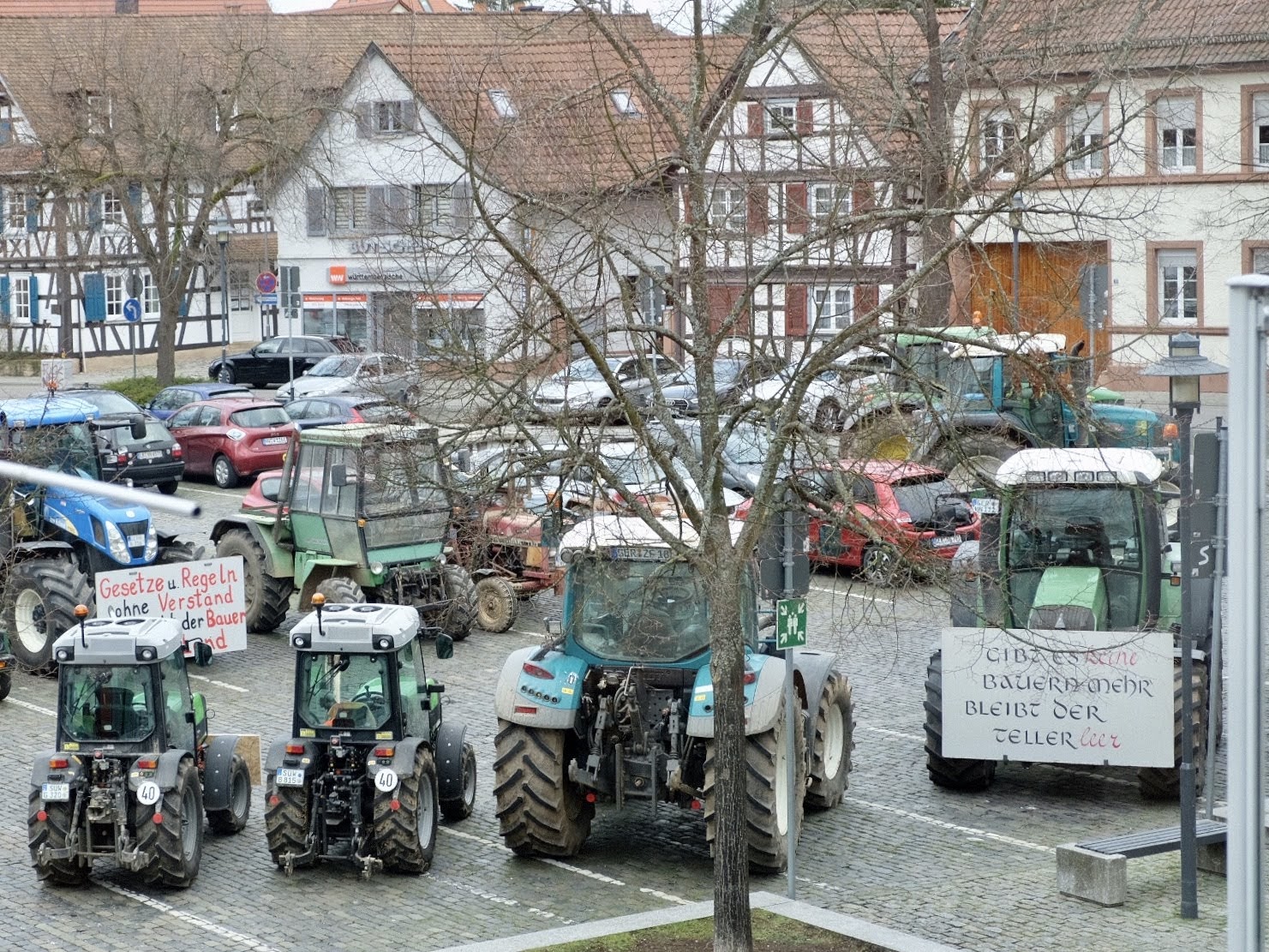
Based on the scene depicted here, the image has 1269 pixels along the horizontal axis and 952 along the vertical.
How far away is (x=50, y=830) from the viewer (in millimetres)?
12742

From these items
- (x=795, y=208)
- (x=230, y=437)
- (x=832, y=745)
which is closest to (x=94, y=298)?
(x=230, y=437)

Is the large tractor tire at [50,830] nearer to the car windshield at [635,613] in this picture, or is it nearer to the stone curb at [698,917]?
the stone curb at [698,917]

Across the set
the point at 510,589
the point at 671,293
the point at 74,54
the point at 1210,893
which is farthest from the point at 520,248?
the point at 74,54

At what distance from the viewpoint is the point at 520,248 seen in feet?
38.6

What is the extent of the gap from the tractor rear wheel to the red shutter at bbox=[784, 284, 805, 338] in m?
2.62

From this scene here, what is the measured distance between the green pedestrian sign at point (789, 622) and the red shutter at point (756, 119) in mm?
3203

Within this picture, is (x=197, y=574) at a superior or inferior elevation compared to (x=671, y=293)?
inferior

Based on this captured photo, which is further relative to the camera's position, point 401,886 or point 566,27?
point 401,886

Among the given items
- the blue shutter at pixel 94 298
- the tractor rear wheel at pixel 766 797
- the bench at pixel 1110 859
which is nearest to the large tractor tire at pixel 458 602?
the tractor rear wheel at pixel 766 797

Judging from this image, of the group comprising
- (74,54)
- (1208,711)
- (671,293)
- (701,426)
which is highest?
(74,54)

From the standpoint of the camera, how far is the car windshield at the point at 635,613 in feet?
44.0

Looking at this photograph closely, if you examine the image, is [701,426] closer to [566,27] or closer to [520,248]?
[520,248]

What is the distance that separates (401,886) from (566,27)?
5.88 m

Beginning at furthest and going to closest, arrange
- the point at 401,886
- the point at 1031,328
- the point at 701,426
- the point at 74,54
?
the point at 74,54
the point at 401,886
the point at 1031,328
the point at 701,426
